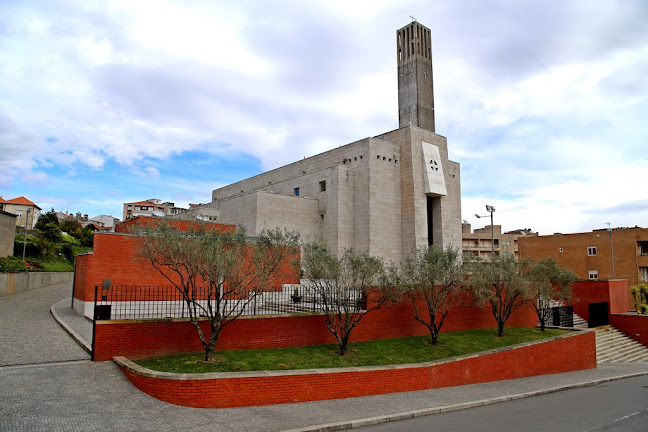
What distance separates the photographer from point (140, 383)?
829 centimetres

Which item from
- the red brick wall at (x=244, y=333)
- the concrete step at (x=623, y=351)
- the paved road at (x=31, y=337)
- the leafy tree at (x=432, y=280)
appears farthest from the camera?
the concrete step at (x=623, y=351)

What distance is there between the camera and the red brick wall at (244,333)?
9.65 metres

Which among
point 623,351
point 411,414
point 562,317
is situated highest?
point 562,317

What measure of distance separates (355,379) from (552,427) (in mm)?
4332

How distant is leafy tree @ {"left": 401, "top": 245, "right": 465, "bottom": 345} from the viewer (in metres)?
14.7

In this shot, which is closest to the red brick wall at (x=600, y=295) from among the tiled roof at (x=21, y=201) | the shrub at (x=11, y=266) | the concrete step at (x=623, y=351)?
the concrete step at (x=623, y=351)

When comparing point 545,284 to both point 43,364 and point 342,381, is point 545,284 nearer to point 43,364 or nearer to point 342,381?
point 342,381

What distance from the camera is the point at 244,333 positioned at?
1120 centimetres

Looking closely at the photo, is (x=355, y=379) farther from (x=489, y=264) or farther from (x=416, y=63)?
(x=416, y=63)

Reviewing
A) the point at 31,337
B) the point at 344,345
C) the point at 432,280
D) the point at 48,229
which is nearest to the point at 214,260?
the point at 344,345

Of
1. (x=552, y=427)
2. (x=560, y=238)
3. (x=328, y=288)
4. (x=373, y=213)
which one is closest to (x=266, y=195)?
(x=373, y=213)

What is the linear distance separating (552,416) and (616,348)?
1808 centimetres

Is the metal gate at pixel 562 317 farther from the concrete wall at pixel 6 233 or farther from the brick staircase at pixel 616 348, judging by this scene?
the concrete wall at pixel 6 233

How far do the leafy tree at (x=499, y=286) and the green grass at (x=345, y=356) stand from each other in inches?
48.1
